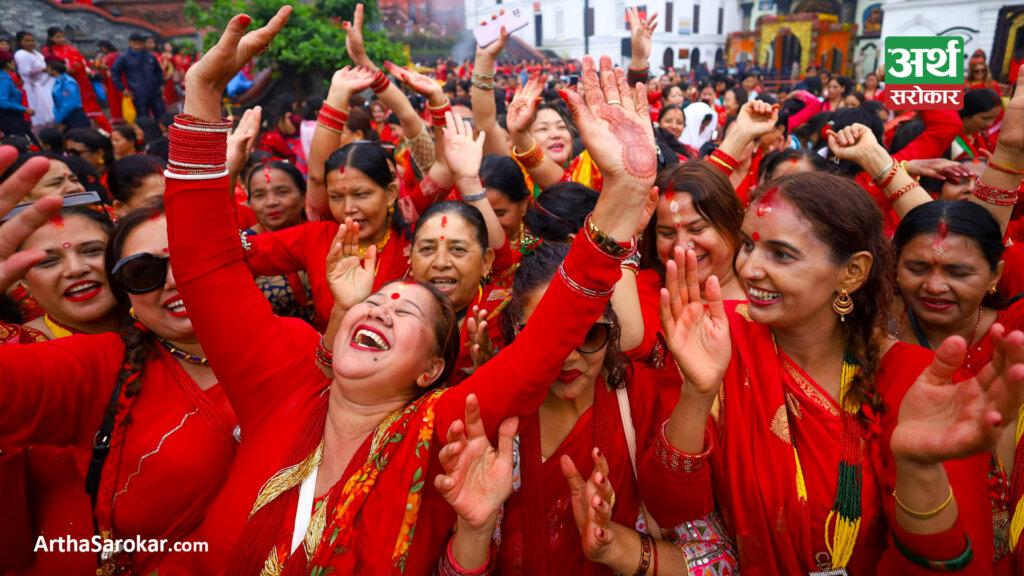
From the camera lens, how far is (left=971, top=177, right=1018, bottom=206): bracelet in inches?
94.4

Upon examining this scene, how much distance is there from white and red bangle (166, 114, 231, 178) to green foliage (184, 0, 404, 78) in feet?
31.8

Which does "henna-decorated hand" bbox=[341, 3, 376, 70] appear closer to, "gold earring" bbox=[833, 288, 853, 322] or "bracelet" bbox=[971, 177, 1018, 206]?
"gold earring" bbox=[833, 288, 853, 322]

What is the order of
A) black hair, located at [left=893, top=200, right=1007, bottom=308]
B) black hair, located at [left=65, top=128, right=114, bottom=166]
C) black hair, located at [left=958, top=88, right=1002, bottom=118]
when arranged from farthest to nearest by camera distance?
black hair, located at [left=65, top=128, right=114, bottom=166] < black hair, located at [left=958, top=88, right=1002, bottom=118] < black hair, located at [left=893, top=200, right=1007, bottom=308]

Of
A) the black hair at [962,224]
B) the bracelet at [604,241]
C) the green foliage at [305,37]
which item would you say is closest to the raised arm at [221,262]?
the bracelet at [604,241]

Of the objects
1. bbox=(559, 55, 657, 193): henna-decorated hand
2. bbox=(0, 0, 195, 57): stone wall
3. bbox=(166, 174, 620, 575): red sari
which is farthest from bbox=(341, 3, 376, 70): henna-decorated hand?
bbox=(0, 0, 195, 57): stone wall

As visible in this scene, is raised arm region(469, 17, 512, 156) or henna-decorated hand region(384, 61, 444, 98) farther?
raised arm region(469, 17, 512, 156)

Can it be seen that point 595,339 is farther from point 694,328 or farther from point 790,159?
point 790,159

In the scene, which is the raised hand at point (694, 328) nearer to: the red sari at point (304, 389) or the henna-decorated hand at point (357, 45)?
the red sari at point (304, 389)

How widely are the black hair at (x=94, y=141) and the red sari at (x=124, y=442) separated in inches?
166

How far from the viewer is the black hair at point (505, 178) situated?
3434mm

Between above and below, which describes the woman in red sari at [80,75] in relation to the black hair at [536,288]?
above

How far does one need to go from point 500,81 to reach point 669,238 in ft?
49.4

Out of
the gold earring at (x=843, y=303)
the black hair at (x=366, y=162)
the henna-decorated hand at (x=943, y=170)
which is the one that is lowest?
the gold earring at (x=843, y=303)

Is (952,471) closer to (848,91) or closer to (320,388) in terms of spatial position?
(320,388)
